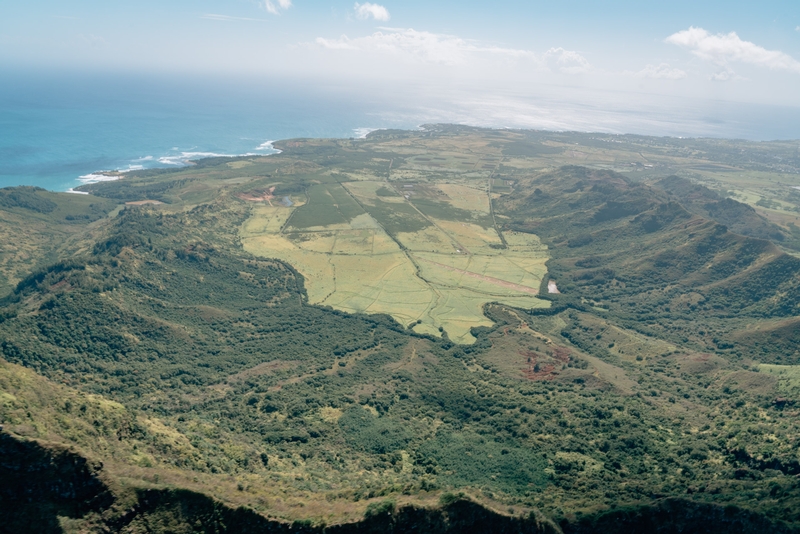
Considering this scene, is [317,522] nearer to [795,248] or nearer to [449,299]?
[449,299]

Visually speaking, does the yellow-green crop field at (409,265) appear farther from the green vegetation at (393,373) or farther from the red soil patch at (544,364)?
the red soil patch at (544,364)

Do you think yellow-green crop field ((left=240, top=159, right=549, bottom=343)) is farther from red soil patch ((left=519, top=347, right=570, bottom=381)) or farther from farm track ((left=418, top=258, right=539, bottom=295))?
red soil patch ((left=519, top=347, right=570, bottom=381))

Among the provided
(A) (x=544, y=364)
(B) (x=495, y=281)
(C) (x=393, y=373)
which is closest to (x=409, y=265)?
(B) (x=495, y=281)

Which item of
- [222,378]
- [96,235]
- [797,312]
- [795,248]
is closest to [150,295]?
[222,378]

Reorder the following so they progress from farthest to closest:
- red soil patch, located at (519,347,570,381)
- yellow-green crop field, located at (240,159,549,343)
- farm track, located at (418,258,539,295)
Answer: farm track, located at (418,258,539,295), yellow-green crop field, located at (240,159,549,343), red soil patch, located at (519,347,570,381)

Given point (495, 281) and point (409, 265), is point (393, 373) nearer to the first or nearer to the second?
point (495, 281)

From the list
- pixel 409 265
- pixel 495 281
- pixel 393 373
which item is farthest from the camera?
pixel 409 265

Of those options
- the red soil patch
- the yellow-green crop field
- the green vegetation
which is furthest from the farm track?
the red soil patch

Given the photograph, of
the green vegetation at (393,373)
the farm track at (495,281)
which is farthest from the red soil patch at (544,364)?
the farm track at (495,281)
